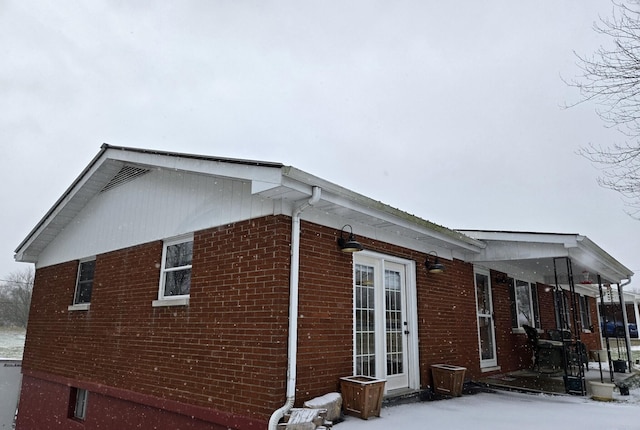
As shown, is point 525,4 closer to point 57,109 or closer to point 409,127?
point 57,109

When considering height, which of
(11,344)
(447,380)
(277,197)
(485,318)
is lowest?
(11,344)

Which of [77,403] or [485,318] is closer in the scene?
[77,403]

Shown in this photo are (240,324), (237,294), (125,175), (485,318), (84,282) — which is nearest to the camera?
(240,324)

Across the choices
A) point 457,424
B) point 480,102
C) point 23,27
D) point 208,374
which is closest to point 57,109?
point 23,27

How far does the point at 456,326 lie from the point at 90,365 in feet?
22.0

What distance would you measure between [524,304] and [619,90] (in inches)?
271

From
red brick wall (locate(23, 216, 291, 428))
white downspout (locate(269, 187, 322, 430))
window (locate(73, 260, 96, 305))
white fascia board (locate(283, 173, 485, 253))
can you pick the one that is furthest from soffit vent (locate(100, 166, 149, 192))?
white fascia board (locate(283, 173, 485, 253))

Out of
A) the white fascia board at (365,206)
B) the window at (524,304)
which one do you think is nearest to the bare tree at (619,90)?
the white fascia board at (365,206)

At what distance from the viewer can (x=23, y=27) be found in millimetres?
14586

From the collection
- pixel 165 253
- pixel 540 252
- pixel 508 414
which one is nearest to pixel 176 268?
pixel 165 253

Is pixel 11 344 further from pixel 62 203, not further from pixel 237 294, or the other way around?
pixel 237 294

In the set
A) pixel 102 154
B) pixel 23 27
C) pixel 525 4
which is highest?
pixel 23 27

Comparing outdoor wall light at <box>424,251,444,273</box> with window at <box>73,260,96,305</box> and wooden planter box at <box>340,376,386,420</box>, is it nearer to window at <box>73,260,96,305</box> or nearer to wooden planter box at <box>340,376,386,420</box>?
wooden planter box at <box>340,376,386,420</box>

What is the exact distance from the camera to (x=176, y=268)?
6379 millimetres
